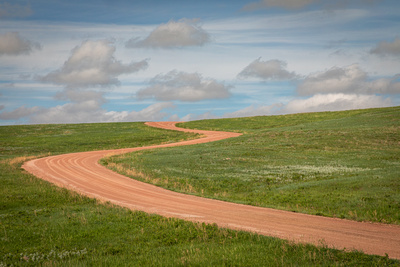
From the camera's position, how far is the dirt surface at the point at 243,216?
14391 millimetres

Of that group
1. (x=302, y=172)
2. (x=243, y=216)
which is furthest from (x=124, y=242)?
(x=302, y=172)

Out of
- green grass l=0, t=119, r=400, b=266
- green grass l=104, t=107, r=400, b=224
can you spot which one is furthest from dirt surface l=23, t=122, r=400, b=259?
green grass l=104, t=107, r=400, b=224

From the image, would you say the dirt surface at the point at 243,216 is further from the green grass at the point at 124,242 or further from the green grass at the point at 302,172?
the green grass at the point at 302,172

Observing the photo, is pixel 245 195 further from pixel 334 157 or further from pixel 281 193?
pixel 334 157

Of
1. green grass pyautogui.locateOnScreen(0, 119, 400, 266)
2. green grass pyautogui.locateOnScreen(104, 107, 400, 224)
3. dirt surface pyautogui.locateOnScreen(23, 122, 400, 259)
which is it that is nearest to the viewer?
green grass pyautogui.locateOnScreen(0, 119, 400, 266)

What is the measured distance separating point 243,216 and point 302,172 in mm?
15820

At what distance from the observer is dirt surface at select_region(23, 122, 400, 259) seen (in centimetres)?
1439

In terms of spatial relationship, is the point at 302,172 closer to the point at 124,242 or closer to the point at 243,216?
the point at 243,216

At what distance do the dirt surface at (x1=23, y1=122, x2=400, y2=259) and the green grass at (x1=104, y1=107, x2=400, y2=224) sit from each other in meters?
1.62

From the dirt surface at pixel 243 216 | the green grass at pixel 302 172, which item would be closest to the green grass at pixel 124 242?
the dirt surface at pixel 243 216

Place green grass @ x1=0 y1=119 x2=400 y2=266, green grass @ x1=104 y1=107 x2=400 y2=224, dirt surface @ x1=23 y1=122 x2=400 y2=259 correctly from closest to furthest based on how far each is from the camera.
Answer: green grass @ x1=0 y1=119 x2=400 y2=266 < dirt surface @ x1=23 y1=122 x2=400 y2=259 < green grass @ x1=104 y1=107 x2=400 y2=224

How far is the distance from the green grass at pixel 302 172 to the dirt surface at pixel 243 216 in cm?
162

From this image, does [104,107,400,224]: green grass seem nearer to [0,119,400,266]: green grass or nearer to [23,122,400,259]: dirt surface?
[23,122,400,259]: dirt surface

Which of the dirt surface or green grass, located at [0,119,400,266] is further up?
green grass, located at [0,119,400,266]
